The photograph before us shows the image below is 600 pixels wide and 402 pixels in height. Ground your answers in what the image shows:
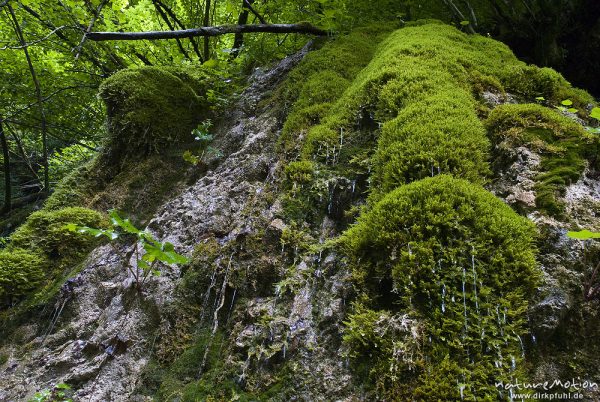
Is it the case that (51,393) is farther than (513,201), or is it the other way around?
(51,393)

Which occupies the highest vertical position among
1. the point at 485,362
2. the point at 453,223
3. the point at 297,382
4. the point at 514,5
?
the point at 514,5

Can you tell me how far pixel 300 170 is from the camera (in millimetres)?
3656

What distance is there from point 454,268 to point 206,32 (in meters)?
4.20

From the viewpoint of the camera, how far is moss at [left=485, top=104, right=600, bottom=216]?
2639 mm

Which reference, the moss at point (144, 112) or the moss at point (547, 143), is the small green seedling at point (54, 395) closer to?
the moss at point (144, 112)

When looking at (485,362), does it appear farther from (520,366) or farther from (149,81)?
(149,81)

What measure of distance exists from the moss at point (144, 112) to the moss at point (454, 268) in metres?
4.12

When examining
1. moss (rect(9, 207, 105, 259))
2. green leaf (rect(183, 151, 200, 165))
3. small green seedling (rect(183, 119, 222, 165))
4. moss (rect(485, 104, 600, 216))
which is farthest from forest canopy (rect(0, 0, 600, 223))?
moss (rect(485, 104, 600, 216))

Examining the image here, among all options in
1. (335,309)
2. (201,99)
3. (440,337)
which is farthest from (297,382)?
(201,99)

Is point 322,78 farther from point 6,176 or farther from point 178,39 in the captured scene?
point 6,176

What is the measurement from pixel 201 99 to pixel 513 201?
4.94 m

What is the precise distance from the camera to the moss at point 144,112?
5.50 m

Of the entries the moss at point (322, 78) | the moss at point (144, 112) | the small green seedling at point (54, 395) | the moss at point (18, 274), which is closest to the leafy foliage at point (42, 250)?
the moss at point (18, 274)

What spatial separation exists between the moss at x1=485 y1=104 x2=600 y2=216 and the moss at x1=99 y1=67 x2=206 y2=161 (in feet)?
14.5
